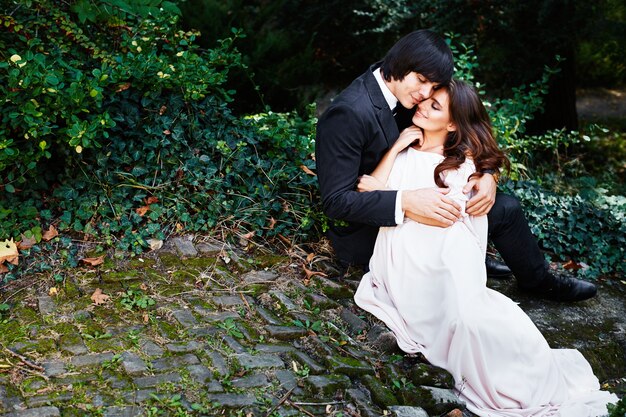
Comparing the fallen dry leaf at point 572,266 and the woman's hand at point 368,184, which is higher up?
the woman's hand at point 368,184

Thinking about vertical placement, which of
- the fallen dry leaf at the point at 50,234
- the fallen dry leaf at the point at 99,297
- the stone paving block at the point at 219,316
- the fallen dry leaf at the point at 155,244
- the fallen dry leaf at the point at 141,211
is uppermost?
the fallen dry leaf at the point at 141,211

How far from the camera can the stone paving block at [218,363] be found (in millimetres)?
3062

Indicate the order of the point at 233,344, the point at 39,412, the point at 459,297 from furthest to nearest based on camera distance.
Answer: the point at 459,297 < the point at 233,344 < the point at 39,412

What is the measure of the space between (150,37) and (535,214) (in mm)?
2858

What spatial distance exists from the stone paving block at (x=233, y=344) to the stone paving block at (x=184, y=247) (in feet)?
2.66

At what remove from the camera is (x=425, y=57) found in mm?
3566

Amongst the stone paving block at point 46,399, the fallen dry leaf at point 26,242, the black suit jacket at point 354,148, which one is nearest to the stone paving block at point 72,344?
the stone paving block at point 46,399

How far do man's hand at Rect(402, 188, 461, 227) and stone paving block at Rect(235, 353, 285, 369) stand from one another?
39.8 inches

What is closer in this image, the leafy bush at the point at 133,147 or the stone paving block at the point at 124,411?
the stone paving block at the point at 124,411

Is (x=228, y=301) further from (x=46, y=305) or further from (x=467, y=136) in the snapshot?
(x=467, y=136)

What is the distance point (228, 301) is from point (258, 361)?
1.87 ft

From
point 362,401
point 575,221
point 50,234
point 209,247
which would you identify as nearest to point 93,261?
point 50,234

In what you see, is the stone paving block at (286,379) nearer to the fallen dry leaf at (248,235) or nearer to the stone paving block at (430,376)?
the stone paving block at (430,376)

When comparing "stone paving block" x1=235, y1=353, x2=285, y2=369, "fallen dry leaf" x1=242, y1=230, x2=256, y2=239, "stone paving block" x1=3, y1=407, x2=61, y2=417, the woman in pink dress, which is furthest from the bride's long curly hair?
"stone paving block" x1=3, y1=407, x2=61, y2=417
